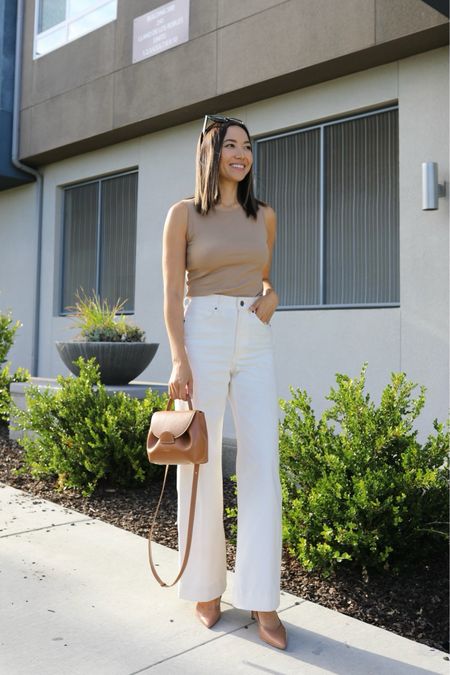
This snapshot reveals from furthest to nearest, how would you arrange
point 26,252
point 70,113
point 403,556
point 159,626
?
point 26,252 → point 70,113 → point 403,556 → point 159,626

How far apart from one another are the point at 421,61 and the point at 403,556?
542 centimetres

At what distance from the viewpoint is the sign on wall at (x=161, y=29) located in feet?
29.4

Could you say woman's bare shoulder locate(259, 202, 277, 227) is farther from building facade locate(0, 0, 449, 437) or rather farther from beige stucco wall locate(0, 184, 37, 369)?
beige stucco wall locate(0, 184, 37, 369)

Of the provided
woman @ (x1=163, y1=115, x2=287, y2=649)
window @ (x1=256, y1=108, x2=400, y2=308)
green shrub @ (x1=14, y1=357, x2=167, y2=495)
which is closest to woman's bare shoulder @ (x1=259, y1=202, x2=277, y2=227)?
woman @ (x1=163, y1=115, x2=287, y2=649)

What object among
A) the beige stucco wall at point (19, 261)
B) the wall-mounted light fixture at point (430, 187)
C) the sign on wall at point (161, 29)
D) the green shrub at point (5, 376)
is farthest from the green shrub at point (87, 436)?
the beige stucco wall at point (19, 261)

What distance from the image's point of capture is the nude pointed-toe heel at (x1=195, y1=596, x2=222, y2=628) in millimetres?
2920

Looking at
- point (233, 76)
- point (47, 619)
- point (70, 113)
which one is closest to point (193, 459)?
point (47, 619)

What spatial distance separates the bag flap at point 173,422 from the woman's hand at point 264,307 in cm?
51

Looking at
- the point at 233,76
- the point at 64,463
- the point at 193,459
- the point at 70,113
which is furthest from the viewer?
the point at 70,113

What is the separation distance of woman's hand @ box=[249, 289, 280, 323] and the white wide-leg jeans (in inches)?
1.0

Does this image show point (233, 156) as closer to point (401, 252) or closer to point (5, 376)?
point (401, 252)

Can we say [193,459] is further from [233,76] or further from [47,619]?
[233,76]

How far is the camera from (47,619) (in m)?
2.97

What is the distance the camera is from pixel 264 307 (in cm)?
295
